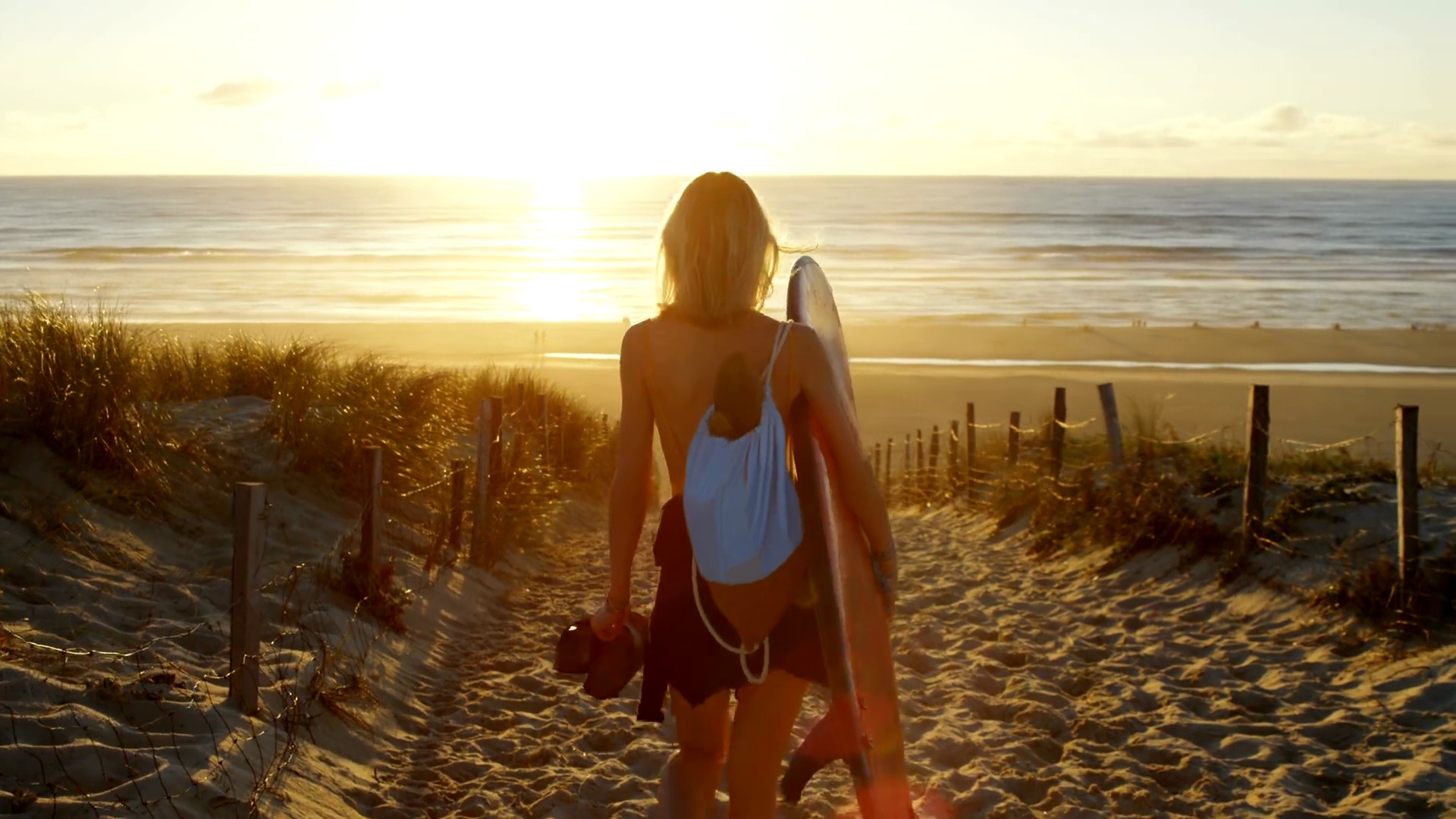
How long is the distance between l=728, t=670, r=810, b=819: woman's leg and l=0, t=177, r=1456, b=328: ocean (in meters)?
0.92

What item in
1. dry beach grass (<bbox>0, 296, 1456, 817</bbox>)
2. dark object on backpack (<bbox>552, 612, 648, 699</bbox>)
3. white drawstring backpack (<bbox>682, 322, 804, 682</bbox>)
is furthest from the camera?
dry beach grass (<bbox>0, 296, 1456, 817</bbox>)

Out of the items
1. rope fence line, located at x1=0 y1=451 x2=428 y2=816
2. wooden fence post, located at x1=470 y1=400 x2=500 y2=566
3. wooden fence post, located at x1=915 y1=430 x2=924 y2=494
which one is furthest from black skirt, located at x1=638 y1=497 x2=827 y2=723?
wooden fence post, located at x1=915 y1=430 x2=924 y2=494

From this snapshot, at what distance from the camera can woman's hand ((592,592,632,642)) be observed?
288 cm

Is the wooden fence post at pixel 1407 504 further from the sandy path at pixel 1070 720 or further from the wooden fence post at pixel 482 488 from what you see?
the wooden fence post at pixel 482 488

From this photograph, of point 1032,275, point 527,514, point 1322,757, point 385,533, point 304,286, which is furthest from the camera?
point 1032,275

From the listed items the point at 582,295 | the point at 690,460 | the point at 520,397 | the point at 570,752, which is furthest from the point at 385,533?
the point at 582,295

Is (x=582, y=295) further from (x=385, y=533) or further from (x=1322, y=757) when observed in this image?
(x=1322, y=757)

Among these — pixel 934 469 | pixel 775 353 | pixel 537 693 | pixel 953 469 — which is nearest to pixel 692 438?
pixel 775 353

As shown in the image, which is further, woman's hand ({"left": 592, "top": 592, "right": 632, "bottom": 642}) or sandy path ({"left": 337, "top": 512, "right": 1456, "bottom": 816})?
sandy path ({"left": 337, "top": 512, "right": 1456, "bottom": 816})

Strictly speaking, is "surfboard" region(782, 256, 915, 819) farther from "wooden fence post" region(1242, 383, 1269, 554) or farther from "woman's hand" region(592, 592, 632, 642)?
"wooden fence post" region(1242, 383, 1269, 554)

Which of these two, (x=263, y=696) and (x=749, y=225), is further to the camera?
(x=263, y=696)

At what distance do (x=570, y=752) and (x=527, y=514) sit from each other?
16.3 ft

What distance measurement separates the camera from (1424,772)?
4.97 m

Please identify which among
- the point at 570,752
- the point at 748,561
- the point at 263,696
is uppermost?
the point at 748,561
